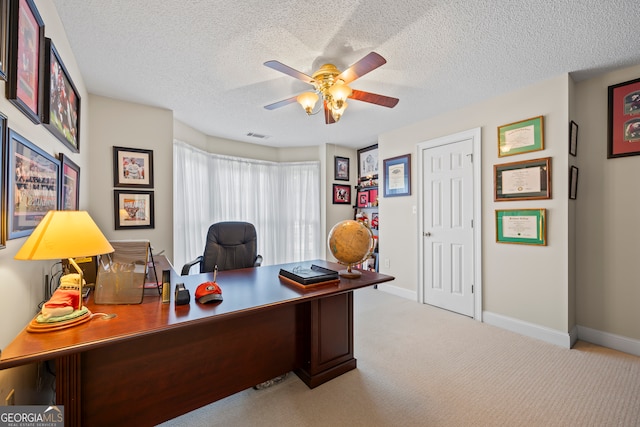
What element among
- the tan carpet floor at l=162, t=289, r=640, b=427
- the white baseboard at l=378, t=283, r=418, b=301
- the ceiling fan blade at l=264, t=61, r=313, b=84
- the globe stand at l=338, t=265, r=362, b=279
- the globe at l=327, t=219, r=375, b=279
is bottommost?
the tan carpet floor at l=162, t=289, r=640, b=427

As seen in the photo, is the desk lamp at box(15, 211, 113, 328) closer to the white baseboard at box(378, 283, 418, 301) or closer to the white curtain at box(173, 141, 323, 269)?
the white curtain at box(173, 141, 323, 269)

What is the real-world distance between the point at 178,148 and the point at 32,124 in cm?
224

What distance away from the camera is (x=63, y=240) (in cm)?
105

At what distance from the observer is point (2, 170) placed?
99 centimetres

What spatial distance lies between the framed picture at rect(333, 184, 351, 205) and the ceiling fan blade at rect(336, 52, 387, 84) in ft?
9.83

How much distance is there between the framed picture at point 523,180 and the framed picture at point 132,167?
3.75 m

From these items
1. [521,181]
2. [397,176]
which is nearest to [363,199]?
[397,176]

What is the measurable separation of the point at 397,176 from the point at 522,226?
1.66 metres

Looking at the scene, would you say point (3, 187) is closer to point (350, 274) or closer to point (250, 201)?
point (350, 274)

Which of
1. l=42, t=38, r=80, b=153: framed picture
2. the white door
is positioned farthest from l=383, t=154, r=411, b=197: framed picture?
l=42, t=38, r=80, b=153: framed picture

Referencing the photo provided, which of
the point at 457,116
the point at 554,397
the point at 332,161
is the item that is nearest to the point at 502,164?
the point at 457,116

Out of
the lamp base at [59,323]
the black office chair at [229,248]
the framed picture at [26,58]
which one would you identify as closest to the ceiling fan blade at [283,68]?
the framed picture at [26,58]

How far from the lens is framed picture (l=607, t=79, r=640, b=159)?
2230mm

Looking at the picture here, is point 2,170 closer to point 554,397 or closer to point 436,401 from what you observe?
point 436,401
